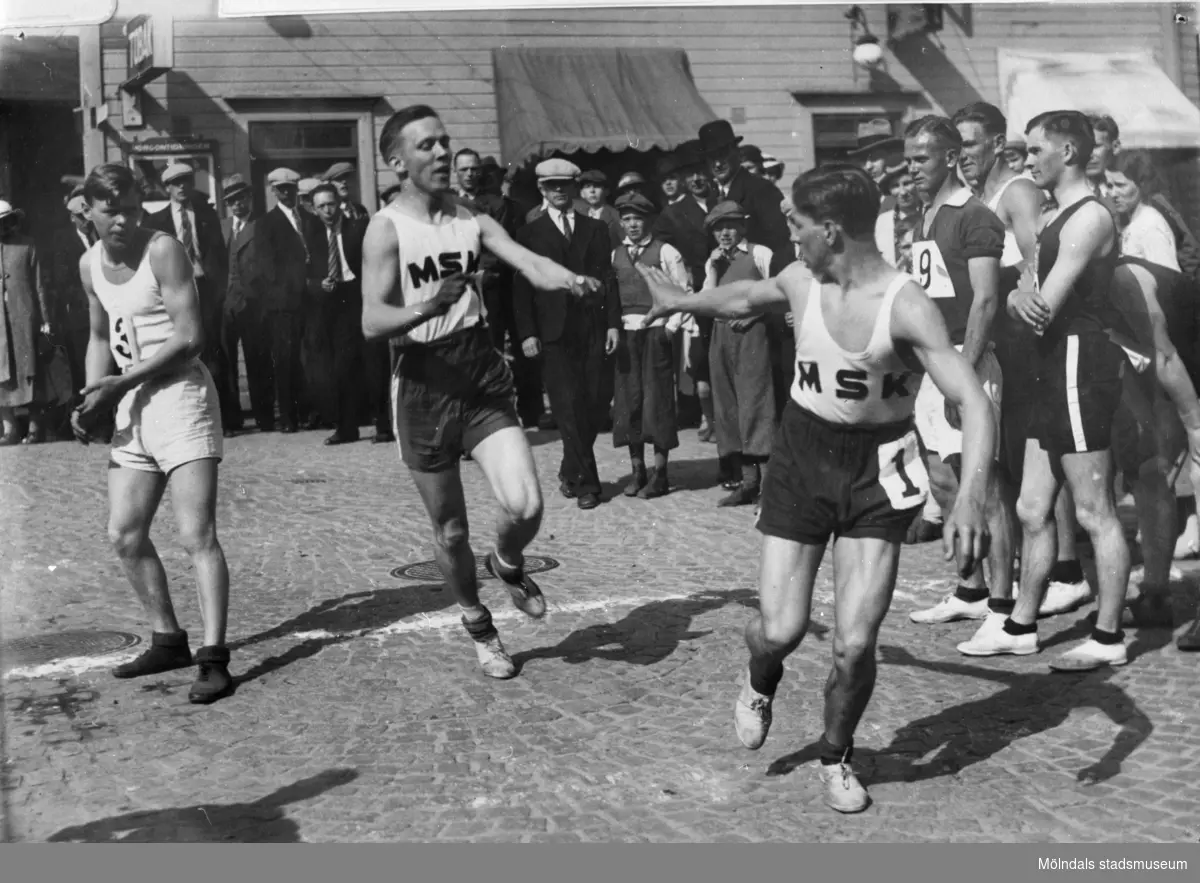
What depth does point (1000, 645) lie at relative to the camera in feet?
20.2

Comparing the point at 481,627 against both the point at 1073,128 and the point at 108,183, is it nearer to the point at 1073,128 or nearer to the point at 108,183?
the point at 108,183

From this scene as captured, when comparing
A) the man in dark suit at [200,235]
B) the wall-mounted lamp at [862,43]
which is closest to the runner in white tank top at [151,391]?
the man in dark suit at [200,235]

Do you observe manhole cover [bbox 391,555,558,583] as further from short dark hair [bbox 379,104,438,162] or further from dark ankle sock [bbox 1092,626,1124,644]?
dark ankle sock [bbox 1092,626,1124,644]

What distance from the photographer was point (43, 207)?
941 centimetres

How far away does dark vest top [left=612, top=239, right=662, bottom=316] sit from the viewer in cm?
891

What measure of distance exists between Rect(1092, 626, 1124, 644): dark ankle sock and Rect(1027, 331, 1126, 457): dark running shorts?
0.69m

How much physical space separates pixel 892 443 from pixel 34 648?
3872 millimetres

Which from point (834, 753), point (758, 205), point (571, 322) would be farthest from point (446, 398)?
point (758, 205)

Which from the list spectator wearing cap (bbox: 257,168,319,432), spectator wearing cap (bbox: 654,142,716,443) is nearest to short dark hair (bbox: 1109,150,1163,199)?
spectator wearing cap (bbox: 654,142,716,443)

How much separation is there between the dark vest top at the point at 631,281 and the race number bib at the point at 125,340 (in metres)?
3.53

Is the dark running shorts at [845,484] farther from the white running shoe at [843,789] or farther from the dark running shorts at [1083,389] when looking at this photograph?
the dark running shorts at [1083,389]

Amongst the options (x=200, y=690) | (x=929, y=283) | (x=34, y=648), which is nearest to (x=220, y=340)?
(x=34, y=648)

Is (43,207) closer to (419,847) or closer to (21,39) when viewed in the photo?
(21,39)

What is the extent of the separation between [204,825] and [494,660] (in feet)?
5.44
